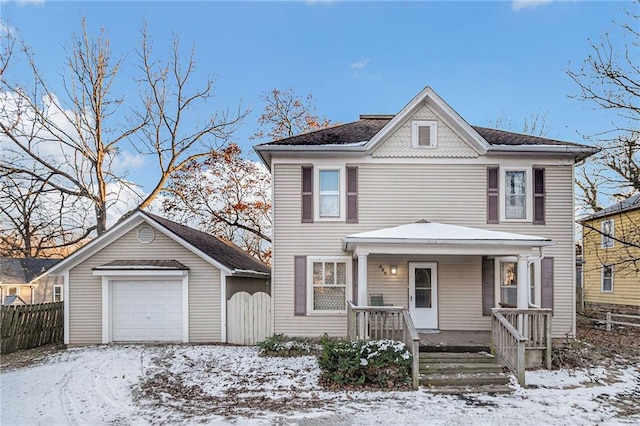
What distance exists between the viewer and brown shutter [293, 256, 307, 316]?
11539mm

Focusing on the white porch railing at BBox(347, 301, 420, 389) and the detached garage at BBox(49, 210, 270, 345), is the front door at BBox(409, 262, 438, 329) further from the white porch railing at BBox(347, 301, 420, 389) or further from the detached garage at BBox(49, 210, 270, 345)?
the detached garage at BBox(49, 210, 270, 345)

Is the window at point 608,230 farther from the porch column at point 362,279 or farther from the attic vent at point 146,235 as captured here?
the attic vent at point 146,235

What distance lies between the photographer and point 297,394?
7.80m

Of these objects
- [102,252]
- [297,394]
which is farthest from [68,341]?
[297,394]

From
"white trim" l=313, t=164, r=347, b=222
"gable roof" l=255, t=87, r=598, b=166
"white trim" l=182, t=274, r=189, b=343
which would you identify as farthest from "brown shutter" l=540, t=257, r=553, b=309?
"white trim" l=182, t=274, r=189, b=343

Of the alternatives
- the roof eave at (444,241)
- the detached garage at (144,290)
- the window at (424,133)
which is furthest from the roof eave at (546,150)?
the detached garage at (144,290)

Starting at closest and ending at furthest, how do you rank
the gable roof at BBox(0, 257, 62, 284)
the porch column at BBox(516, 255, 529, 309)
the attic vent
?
1. the porch column at BBox(516, 255, 529, 309)
2. the attic vent
3. the gable roof at BBox(0, 257, 62, 284)

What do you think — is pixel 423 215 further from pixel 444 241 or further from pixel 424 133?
pixel 424 133

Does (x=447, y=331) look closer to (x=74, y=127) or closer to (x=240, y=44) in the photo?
(x=240, y=44)

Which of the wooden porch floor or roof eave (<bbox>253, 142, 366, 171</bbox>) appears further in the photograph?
roof eave (<bbox>253, 142, 366, 171</bbox>)

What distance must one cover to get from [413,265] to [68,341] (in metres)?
10.1

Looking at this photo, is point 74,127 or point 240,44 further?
point 74,127

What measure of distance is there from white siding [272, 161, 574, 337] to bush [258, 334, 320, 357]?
0.58 m

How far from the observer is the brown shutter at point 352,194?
38.4 feet
